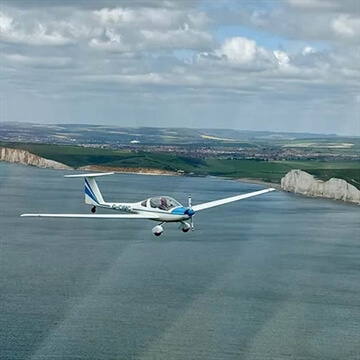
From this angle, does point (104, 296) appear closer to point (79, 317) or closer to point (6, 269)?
point (79, 317)

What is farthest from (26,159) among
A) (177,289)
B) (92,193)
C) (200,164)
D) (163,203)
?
(163,203)

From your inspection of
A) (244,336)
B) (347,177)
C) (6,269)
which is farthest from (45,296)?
(347,177)

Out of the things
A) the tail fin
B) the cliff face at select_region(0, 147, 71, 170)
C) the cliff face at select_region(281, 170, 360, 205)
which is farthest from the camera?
the cliff face at select_region(0, 147, 71, 170)

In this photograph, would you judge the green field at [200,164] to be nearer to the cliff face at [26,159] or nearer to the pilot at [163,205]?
the cliff face at [26,159]

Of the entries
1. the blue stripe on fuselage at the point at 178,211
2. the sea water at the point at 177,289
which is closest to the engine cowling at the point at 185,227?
the blue stripe on fuselage at the point at 178,211

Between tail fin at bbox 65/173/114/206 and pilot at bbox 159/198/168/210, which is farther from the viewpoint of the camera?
tail fin at bbox 65/173/114/206

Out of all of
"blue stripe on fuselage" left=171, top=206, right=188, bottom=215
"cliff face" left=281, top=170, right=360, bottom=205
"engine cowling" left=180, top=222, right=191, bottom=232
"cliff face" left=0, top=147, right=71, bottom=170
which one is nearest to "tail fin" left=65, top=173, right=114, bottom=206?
"blue stripe on fuselage" left=171, top=206, right=188, bottom=215

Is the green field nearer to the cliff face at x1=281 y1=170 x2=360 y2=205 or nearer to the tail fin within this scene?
the cliff face at x1=281 y1=170 x2=360 y2=205
